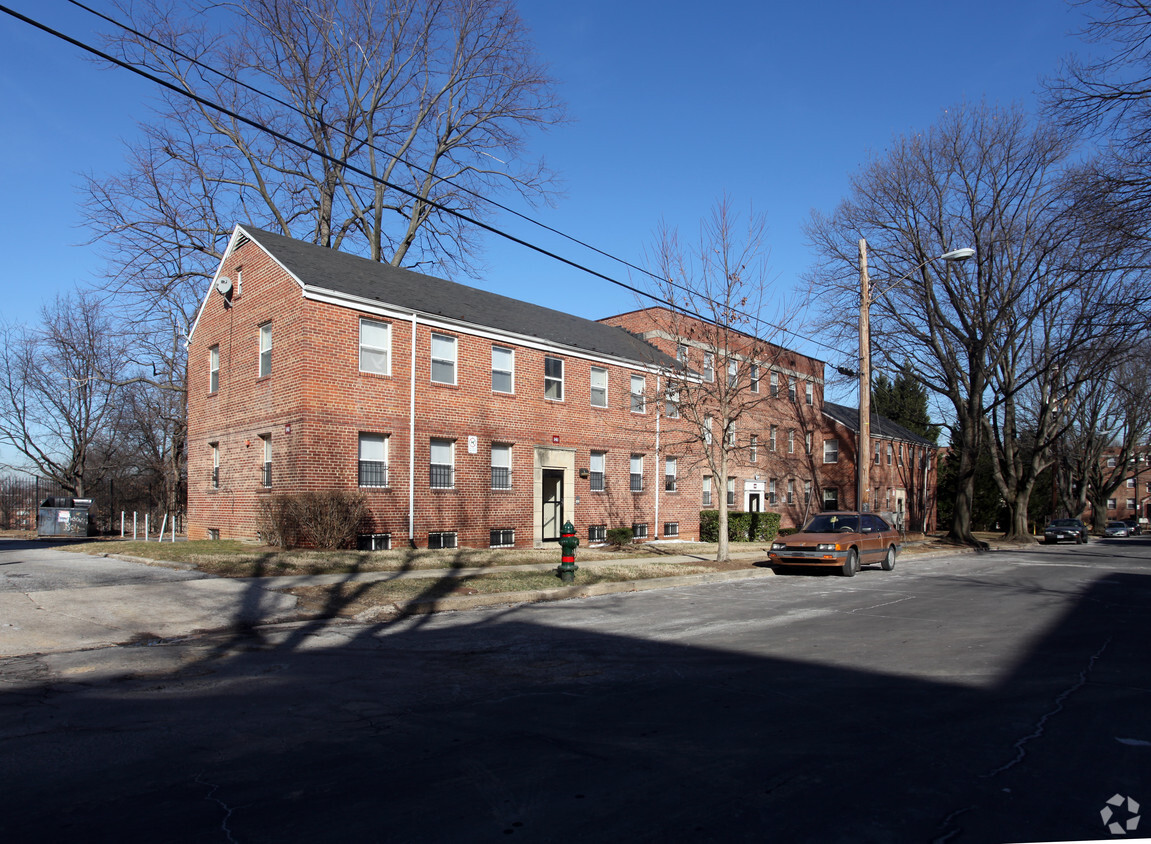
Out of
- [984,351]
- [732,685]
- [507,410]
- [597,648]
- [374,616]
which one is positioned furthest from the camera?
[984,351]

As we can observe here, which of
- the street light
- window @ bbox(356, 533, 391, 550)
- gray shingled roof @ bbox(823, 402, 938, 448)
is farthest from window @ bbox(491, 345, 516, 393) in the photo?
gray shingled roof @ bbox(823, 402, 938, 448)

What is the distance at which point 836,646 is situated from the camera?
9.13m

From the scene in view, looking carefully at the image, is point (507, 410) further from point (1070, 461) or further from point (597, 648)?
point (1070, 461)

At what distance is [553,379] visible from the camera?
24312 mm

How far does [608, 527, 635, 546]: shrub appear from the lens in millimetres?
24125

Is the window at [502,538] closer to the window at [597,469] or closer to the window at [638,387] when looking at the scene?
the window at [597,469]

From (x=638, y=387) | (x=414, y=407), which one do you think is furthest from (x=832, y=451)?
(x=414, y=407)

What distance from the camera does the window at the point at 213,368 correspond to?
2288 centimetres

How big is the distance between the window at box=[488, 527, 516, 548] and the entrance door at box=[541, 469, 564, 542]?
1.86 meters

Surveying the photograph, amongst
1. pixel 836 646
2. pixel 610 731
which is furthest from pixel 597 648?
pixel 610 731

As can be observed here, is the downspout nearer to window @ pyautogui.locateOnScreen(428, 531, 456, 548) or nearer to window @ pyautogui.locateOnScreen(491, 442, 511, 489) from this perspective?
window @ pyautogui.locateOnScreen(428, 531, 456, 548)

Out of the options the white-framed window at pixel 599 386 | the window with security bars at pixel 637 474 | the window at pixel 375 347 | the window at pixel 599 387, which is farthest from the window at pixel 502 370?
the window with security bars at pixel 637 474

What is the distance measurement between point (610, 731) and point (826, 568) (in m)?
13.9

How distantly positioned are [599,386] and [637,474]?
368cm
